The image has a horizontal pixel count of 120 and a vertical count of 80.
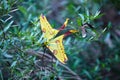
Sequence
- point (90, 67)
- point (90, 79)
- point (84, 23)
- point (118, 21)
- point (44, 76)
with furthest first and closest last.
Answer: point (118, 21), point (90, 67), point (90, 79), point (44, 76), point (84, 23)

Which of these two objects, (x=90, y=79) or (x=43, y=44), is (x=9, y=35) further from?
(x=90, y=79)

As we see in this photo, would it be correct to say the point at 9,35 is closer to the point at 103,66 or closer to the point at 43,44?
the point at 43,44

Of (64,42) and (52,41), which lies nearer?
(52,41)

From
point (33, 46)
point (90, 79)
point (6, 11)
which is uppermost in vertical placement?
point (6, 11)

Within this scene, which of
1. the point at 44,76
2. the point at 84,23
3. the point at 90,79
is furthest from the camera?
the point at 90,79

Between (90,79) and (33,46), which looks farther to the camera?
(90,79)

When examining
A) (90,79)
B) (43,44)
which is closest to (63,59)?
(43,44)

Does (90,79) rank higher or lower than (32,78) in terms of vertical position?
lower

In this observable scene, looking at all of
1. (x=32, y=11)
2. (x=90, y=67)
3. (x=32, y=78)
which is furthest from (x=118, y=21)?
(x=32, y=78)
